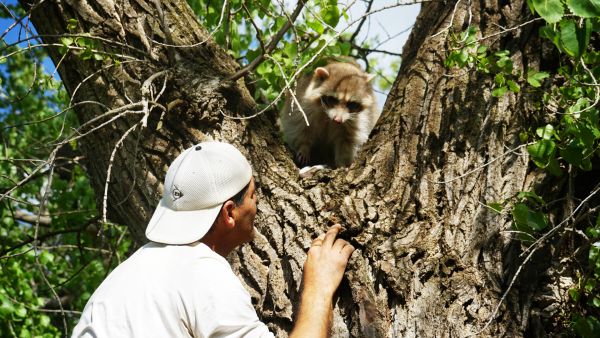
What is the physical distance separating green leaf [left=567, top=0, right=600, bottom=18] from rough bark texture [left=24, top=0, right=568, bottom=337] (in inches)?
42.9

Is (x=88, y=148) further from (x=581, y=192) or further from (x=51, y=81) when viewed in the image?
(x=581, y=192)

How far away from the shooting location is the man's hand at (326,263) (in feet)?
11.3

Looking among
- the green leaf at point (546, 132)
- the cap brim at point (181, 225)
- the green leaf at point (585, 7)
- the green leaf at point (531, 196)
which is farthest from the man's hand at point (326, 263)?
the green leaf at point (585, 7)

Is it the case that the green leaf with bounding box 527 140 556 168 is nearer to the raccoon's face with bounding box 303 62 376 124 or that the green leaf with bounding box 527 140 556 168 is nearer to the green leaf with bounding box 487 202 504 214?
the green leaf with bounding box 487 202 504 214

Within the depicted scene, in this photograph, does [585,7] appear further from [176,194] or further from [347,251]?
[176,194]

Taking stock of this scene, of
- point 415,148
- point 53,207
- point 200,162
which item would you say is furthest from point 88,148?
point 53,207

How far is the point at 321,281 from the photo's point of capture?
136 inches

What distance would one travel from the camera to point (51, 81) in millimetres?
4352

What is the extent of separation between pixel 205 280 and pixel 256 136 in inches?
61.1

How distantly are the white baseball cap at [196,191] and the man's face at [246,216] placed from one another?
0.08 m

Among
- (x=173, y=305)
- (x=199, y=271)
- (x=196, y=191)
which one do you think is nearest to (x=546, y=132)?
(x=196, y=191)

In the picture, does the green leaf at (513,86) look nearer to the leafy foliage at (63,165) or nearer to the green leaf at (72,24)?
the leafy foliage at (63,165)

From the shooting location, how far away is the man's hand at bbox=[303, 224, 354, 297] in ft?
11.3

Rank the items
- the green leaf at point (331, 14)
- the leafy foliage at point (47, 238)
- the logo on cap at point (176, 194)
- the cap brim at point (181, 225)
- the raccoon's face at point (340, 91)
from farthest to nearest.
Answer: the raccoon's face at point (340, 91), the leafy foliage at point (47, 238), the green leaf at point (331, 14), the logo on cap at point (176, 194), the cap brim at point (181, 225)
